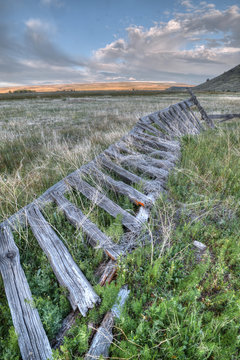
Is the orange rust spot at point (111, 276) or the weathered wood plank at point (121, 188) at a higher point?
the weathered wood plank at point (121, 188)

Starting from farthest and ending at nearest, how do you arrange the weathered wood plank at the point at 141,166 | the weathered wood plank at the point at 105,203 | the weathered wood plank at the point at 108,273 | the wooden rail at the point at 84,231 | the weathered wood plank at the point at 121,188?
the weathered wood plank at the point at 141,166
the weathered wood plank at the point at 121,188
the weathered wood plank at the point at 105,203
the weathered wood plank at the point at 108,273
the wooden rail at the point at 84,231

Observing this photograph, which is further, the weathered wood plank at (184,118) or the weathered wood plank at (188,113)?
the weathered wood plank at (188,113)

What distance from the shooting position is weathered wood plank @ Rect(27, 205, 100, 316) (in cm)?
170

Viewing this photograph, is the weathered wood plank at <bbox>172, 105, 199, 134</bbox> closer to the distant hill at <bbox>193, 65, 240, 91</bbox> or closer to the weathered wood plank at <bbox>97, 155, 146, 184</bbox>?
the weathered wood plank at <bbox>97, 155, 146, 184</bbox>

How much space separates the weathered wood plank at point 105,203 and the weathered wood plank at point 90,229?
1.06 ft

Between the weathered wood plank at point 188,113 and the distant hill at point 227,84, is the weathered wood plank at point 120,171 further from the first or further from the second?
the distant hill at point 227,84

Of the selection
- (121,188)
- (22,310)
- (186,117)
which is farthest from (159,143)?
(22,310)

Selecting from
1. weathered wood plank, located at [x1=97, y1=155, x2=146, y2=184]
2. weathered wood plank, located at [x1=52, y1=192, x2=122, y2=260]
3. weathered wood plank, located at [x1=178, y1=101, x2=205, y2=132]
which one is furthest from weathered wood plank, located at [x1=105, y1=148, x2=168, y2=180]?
weathered wood plank, located at [x1=178, y1=101, x2=205, y2=132]

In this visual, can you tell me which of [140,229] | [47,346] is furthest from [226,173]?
[47,346]

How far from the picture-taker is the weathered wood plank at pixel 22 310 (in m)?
1.45

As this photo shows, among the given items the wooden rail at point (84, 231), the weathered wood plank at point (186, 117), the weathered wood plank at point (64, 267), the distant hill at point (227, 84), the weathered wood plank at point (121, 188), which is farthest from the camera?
the distant hill at point (227, 84)

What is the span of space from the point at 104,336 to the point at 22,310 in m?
0.83

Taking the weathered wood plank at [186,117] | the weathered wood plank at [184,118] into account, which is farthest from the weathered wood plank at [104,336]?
the weathered wood plank at [186,117]

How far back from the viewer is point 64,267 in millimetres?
1997
